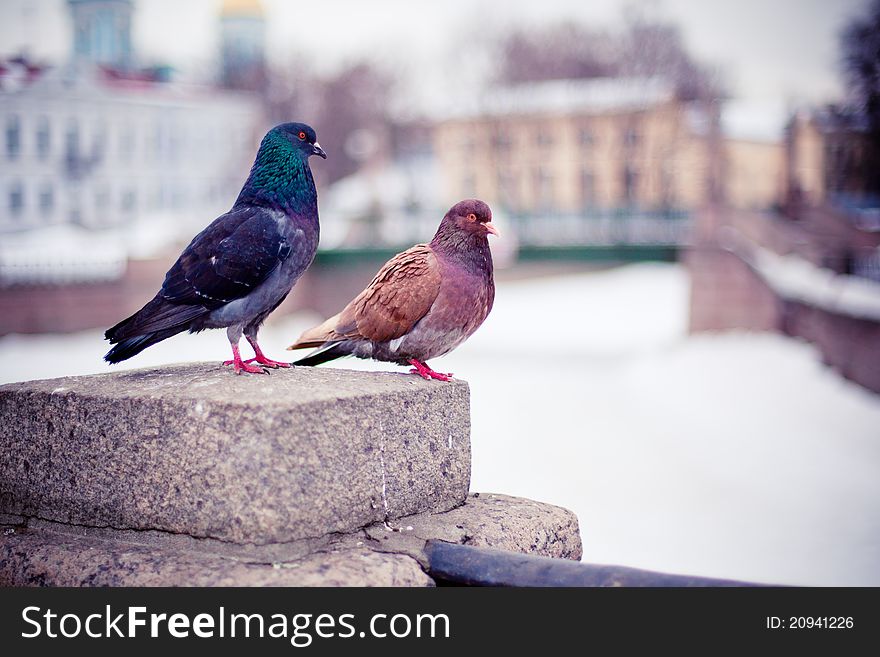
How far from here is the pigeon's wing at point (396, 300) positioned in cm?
349

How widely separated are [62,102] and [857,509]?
72.1 feet

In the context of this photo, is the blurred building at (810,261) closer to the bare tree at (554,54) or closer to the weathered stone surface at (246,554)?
the bare tree at (554,54)

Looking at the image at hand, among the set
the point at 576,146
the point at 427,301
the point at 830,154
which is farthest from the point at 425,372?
the point at 576,146

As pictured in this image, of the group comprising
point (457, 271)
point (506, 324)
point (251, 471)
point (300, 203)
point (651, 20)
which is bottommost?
point (506, 324)

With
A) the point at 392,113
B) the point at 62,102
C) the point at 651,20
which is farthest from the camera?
the point at 392,113

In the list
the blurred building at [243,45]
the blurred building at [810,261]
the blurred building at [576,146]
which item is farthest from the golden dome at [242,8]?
the blurred building at [810,261]

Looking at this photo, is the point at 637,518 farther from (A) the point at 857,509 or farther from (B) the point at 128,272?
(B) the point at 128,272

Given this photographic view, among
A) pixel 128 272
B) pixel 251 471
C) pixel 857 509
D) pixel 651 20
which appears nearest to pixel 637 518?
pixel 857 509

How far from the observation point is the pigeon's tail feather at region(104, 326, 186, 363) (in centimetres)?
322

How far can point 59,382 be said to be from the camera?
3184mm

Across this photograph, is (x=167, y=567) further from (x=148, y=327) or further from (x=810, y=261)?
(x=810, y=261)

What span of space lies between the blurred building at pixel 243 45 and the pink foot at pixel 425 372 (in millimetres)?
38543

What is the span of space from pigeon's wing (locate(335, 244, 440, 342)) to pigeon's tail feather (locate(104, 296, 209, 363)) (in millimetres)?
525

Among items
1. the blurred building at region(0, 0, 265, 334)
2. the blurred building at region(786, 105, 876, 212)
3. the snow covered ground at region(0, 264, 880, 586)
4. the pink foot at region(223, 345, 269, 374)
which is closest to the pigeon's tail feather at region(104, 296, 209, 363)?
the pink foot at region(223, 345, 269, 374)
